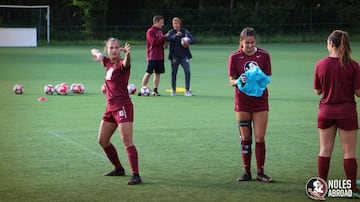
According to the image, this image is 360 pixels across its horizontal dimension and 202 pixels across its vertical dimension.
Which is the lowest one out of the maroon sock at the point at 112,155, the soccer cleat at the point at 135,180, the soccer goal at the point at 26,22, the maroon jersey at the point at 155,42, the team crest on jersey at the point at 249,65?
the soccer goal at the point at 26,22

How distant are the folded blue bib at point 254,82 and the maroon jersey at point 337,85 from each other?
891 millimetres

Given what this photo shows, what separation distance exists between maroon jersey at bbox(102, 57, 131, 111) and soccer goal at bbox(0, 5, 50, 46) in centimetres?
3626

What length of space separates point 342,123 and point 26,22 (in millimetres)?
41219

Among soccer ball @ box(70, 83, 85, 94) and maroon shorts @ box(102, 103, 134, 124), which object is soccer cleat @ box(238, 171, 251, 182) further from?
soccer ball @ box(70, 83, 85, 94)

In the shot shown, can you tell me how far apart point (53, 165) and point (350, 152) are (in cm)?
404

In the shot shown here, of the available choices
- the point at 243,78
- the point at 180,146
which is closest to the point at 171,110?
the point at 180,146

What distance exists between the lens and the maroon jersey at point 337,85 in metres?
8.10

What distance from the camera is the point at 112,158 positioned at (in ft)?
31.2

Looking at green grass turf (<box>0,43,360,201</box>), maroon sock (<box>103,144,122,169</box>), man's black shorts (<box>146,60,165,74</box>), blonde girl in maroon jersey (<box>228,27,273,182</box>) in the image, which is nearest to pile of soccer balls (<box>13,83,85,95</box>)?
green grass turf (<box>0,43,360,201</box>)

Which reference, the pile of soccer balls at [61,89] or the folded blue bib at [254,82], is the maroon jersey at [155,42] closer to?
the pile of soccer balls at [61,89]

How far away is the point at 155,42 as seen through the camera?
18781mm

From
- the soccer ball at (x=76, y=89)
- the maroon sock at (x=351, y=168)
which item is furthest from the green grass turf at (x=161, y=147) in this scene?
the maroon sock at (x=351, y=168)

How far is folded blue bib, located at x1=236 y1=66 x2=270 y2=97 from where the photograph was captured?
8.88 metres

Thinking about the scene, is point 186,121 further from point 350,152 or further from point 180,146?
point 350,152
